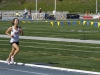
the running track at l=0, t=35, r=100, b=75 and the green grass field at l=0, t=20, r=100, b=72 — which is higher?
the running track at l=0, t=35, r=100, b=75

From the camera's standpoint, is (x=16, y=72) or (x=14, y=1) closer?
(x=16, y=72)

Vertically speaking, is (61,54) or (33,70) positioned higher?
(33,70)

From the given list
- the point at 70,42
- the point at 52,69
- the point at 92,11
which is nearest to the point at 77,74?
the point at 52,69

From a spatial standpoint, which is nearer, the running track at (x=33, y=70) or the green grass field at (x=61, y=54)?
the running track at (x=33, y=70)

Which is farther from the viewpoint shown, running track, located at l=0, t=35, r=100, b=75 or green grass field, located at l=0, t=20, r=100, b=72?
green grass field, located at l=0, t=20, r=100, b=72

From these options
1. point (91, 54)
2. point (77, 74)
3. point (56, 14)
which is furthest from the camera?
point (56, 14)

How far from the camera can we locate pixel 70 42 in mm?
30297

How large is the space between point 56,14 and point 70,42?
42611 millimetres

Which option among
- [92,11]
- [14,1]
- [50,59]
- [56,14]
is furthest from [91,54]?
[14,1]

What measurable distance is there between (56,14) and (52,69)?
55.3 metres

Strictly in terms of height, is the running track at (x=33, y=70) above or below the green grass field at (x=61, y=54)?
above

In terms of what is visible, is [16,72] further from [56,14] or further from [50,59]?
[56,14]

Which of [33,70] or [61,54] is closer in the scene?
[33,70]

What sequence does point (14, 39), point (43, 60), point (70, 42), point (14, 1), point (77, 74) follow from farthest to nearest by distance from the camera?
point (14, 1)
point (70, 42)
point (43, 60)
point (14, 39)
point (77, 74)
